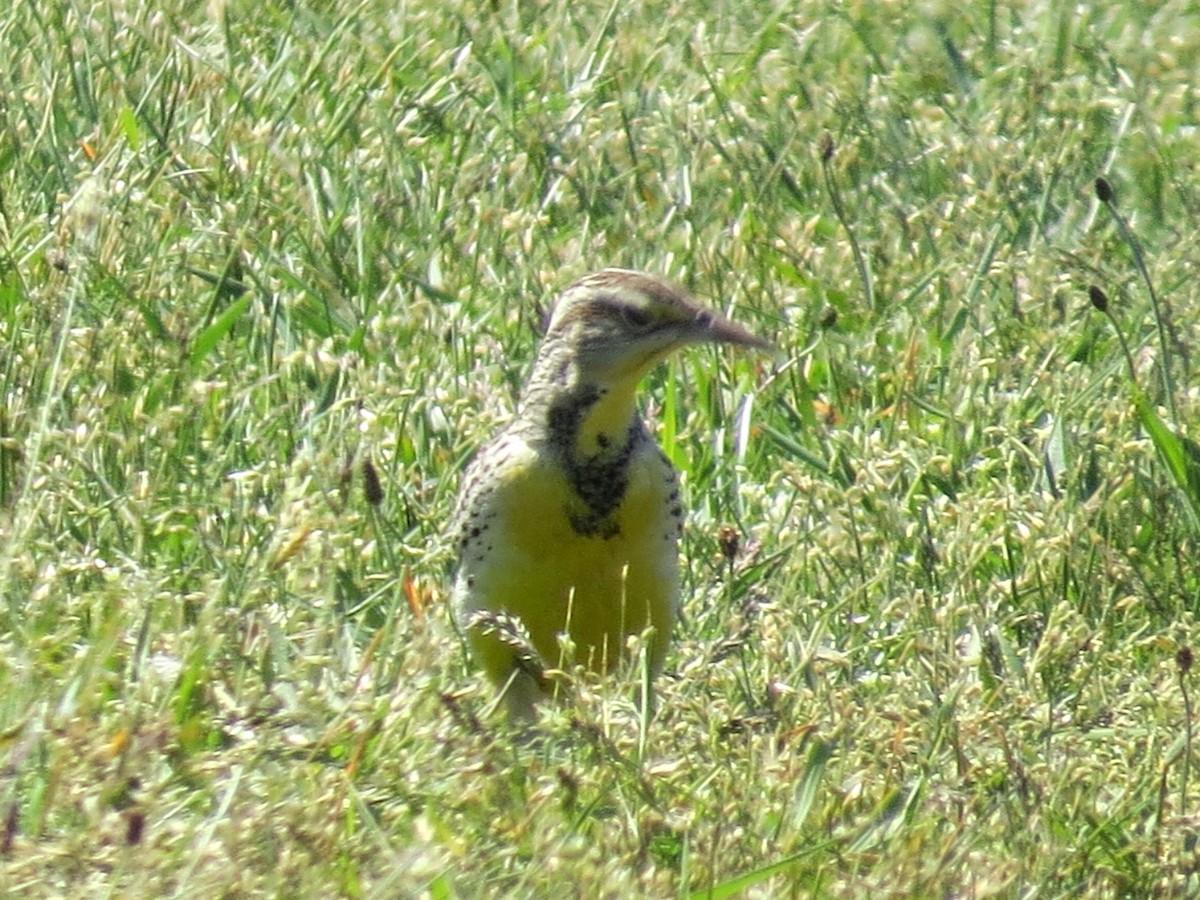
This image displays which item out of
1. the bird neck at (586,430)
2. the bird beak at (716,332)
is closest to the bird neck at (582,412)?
the bird neck at (586,430)

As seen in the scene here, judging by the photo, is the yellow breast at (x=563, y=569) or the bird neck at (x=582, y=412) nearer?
the yellow breast at (x=563, y=569)

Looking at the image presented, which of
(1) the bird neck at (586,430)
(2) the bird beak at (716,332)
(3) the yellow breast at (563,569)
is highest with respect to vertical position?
(2) the bird beak at (716,332)

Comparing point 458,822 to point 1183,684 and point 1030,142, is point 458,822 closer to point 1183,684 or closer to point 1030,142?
point 1183,684

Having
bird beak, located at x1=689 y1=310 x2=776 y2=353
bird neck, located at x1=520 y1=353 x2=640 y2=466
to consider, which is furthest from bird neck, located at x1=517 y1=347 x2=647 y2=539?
bird beak, located at x1=689 y1=310 x2=776 y2=353

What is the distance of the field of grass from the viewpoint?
12.7ft

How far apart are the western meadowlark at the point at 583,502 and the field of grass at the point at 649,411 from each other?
14 centimetres

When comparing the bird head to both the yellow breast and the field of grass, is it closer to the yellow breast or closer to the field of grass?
the yellow breast

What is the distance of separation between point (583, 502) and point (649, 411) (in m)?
1.35

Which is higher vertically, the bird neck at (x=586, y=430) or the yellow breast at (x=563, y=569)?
the bird neck at (x=586, y=430)

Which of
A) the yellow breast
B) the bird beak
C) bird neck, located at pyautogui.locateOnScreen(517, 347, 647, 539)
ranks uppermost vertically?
the bird beak

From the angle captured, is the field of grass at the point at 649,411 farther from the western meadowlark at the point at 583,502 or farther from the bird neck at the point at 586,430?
the bird neck at the point at 586,430

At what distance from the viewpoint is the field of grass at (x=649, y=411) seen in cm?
388

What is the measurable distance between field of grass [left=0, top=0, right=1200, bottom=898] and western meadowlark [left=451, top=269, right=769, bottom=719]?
0.14m

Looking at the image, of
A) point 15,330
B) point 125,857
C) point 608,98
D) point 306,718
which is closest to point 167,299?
point 15,330
